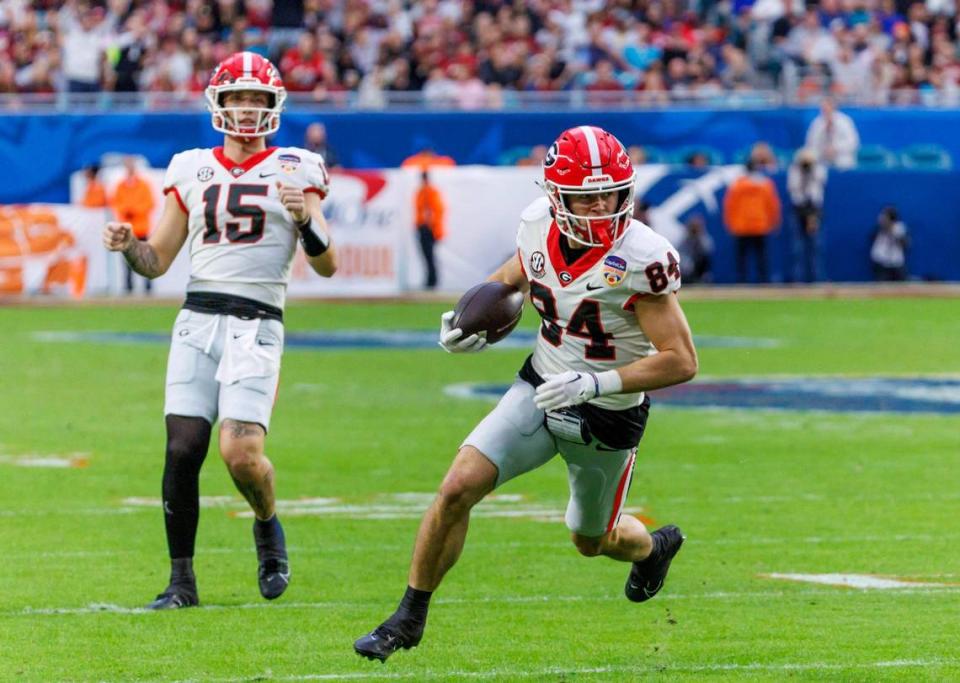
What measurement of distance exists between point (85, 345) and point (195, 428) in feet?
32.9

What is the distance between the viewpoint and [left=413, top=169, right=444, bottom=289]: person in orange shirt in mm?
20219

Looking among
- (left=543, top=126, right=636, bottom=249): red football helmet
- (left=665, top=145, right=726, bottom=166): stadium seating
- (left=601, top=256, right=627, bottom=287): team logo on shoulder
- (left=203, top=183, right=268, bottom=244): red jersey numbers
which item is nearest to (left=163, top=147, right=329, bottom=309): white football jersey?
(left=203, top=183, right=268, bottom=244): red jersey numbers

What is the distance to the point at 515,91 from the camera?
73.9 ft

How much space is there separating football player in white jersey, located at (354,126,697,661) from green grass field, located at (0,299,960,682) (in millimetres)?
388

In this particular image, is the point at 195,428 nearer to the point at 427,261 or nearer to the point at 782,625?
the point at 782,625

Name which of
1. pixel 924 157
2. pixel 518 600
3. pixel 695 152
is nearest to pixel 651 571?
pixel 518 600

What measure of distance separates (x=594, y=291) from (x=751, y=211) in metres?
15.8

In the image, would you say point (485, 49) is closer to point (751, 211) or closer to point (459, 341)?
point (751, 211)

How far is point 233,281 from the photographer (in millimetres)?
6582

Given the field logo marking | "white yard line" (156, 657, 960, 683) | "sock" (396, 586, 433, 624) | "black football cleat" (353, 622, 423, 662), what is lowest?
the field logo marking

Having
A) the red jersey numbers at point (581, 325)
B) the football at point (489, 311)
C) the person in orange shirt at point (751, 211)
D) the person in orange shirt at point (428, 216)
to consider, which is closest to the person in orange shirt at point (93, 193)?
the person in orange shirt at point (428, 216)

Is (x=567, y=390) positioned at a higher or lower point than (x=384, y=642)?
higher

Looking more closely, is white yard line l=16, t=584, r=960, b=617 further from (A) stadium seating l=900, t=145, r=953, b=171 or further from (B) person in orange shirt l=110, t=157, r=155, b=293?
(A) stadium seating l=900, t=145, r=953, b=171

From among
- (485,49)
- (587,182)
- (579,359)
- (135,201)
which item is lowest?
(135,201)
